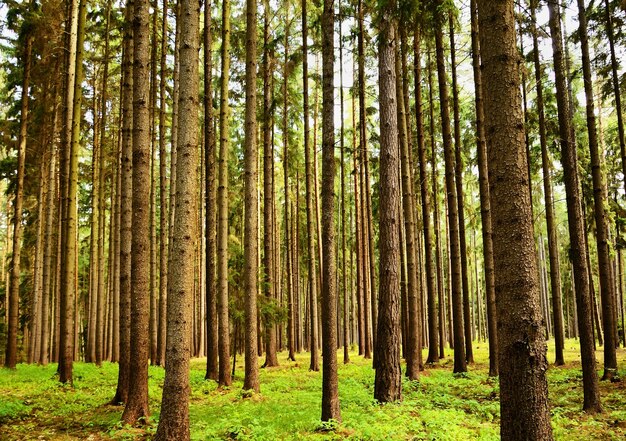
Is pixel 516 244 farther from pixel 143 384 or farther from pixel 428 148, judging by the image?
pixel 428 148

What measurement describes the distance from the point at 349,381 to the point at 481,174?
7.24 m

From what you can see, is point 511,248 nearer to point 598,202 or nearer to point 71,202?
point 598,202

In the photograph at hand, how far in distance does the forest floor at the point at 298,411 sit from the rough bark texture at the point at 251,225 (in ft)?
2.43

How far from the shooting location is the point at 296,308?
2500cm

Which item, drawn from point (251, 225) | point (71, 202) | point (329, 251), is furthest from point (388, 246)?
point (71, 202)

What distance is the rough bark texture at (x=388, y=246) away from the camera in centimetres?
868

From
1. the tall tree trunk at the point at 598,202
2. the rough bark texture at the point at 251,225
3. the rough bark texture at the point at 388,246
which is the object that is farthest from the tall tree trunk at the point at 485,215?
the rough bark texture at the point at 251,225

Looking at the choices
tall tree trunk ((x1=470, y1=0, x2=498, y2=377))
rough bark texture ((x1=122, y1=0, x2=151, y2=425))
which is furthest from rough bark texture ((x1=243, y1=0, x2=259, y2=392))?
tall tree trunk ((x1=470, y1=0, x2=498, y2=377))

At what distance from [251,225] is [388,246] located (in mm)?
3559

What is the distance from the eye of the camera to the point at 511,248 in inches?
146

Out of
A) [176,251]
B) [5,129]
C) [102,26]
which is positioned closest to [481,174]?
[176,251]

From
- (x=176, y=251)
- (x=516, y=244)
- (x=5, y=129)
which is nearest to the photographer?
(x=516, y=244)

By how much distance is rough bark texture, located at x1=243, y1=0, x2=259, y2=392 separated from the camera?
10.5 metres

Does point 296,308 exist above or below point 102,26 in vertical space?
below
